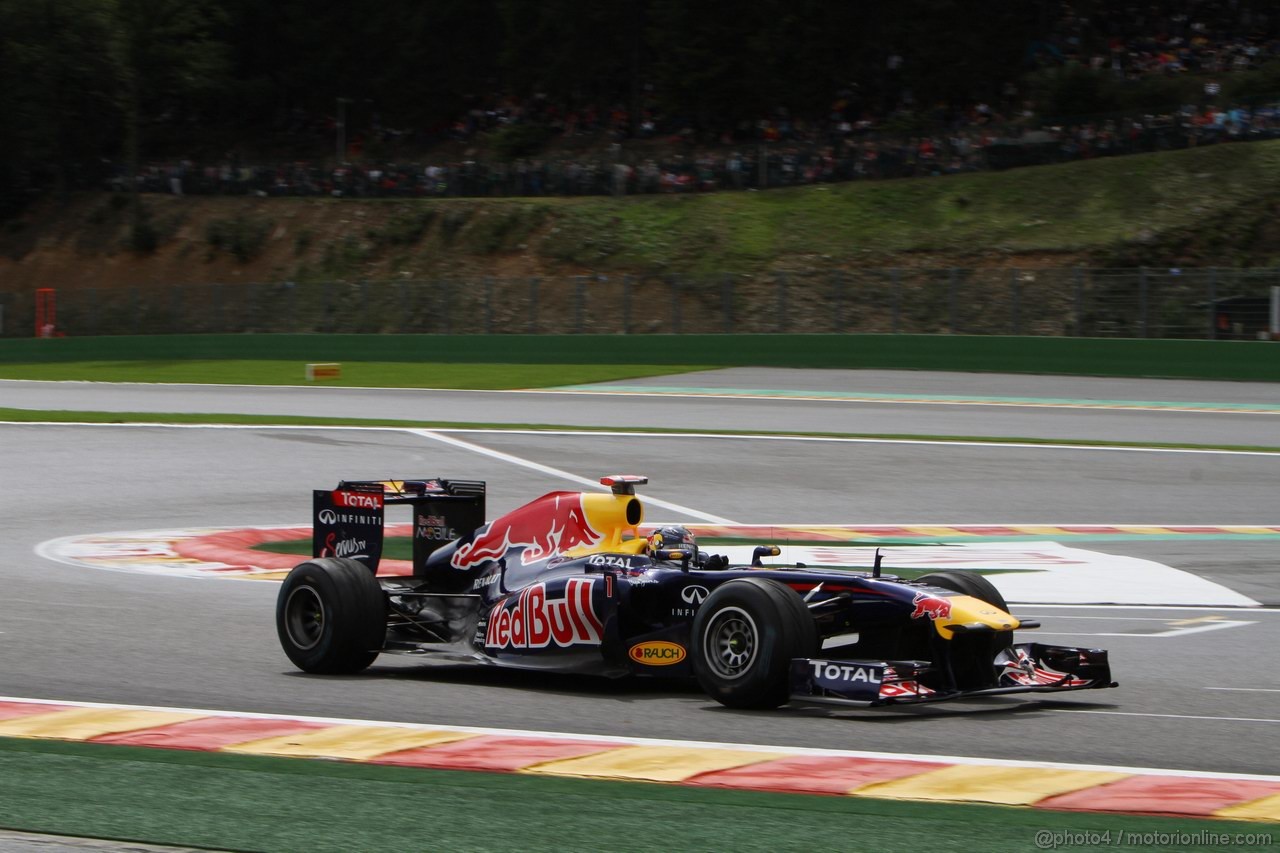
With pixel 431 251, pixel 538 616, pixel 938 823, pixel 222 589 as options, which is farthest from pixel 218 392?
Result: pixel 938 823

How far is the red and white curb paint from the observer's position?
6.08m

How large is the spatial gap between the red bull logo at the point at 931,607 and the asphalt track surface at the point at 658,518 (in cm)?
50

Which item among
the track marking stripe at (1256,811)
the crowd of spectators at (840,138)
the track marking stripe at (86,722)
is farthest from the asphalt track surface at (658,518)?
the crowd of spectators at (840,138)

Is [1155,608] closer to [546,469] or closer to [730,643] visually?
[730,643]

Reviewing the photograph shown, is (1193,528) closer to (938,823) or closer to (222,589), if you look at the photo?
(222,589)

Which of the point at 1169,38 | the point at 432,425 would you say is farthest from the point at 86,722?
the point at 1169,38

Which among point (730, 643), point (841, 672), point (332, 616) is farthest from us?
point (332, 616)

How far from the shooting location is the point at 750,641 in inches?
303

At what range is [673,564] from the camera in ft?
28.0

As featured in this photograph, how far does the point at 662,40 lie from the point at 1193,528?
47526mm

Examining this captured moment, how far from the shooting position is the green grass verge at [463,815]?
5453 millimetres

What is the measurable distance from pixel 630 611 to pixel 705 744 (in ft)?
4.51

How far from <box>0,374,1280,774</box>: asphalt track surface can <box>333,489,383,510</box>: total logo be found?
95 centimetres

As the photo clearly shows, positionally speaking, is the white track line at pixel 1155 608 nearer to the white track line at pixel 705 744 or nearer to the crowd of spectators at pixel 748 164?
the white track line at pixel 705 744
